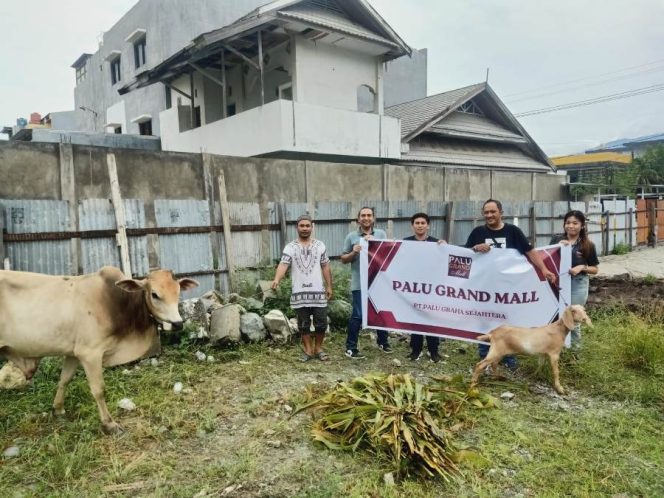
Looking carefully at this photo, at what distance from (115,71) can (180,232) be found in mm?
18011

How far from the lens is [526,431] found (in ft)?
12.0

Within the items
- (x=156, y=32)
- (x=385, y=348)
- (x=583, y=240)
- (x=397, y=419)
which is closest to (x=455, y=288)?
(x=385, y=348)

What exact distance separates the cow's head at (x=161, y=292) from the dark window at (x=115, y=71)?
2020 centimetres

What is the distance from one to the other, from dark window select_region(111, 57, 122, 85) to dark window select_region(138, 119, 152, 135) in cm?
309

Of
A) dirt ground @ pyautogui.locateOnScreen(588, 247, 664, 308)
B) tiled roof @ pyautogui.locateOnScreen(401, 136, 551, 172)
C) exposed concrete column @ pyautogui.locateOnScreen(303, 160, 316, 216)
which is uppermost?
tiled roof @ pyautogui.locateOnScreen(401, 136, 551, 172)

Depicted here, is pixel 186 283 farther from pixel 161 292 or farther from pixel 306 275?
pixel 306 275

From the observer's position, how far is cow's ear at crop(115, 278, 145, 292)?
3.57 metres

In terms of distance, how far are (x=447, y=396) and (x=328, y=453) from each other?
1.25 meters

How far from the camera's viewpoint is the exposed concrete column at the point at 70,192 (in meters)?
5.76

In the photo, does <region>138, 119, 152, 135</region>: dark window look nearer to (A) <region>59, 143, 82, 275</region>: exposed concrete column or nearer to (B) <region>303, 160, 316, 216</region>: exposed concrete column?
(B) <region>303, 160, 316, 216</region>: exposed concrete column

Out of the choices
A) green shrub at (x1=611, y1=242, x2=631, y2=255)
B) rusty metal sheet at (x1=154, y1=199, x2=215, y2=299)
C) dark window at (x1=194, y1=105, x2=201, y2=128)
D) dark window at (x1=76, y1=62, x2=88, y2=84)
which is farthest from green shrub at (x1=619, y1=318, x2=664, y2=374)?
dark window at (x1=76, y1=62, x2=88, y2=84)

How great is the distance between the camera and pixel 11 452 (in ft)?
11.1

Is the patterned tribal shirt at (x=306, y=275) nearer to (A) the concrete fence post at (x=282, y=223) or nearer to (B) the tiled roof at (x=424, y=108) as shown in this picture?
(A) the concrete fence post at (x=282, y=223)

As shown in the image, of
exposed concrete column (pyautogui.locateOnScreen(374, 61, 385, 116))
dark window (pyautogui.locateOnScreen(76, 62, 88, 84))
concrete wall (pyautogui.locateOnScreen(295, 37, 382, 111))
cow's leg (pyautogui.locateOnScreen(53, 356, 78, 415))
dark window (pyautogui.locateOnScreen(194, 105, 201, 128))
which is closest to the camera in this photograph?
cow's leg (pyautogui.locateOnScreen(53, 356, 78, 415))
